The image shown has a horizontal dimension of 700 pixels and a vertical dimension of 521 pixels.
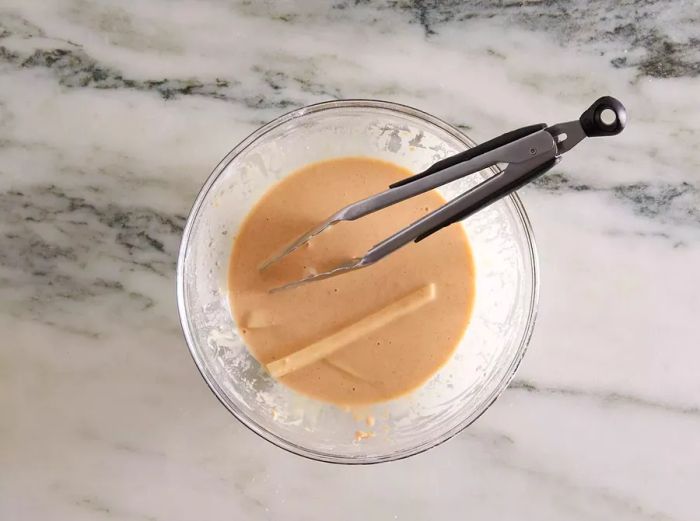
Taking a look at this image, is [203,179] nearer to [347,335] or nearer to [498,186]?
[347,335]

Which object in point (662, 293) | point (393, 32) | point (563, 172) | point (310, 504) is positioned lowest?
point (310, 504)

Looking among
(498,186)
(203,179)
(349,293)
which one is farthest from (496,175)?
(203,179)

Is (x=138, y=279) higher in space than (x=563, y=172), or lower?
lower

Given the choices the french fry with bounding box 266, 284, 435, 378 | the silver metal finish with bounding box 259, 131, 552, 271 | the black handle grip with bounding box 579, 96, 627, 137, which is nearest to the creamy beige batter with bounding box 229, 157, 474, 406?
the french fry with bounding box 266, 284, 435, 378

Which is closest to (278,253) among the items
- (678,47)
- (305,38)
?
(305,38)

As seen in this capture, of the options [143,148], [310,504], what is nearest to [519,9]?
[143,148]

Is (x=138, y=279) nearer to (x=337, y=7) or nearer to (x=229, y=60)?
(x=229, y=60)
